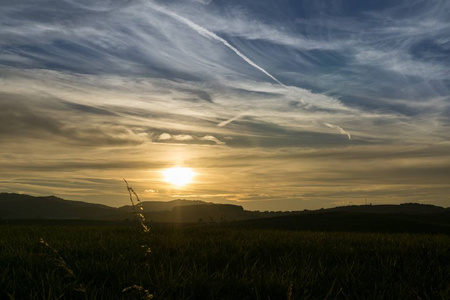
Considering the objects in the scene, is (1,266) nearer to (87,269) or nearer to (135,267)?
(87,269)

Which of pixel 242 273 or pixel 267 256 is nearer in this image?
pixel 242 273

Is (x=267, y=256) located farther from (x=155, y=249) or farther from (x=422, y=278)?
(x=422, y=278)

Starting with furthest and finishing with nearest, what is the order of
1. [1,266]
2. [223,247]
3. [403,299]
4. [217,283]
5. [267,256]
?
[223,247] → [267,256] → [1,266] → [217,283] → [403,299]

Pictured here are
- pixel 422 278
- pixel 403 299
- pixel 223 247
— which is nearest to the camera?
pixel 403 299

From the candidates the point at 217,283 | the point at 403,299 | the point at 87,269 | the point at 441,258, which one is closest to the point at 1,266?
the point at 87,269

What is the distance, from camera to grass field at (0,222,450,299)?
155 inches

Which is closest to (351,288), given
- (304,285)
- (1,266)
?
(304,285)

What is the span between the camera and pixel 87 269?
16.0ft

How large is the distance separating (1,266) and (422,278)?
5.48 m

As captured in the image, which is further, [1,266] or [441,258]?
[441,258]

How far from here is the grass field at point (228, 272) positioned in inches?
155

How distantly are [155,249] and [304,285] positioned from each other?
2.87m

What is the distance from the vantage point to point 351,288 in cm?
434

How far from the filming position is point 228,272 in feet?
15.6
